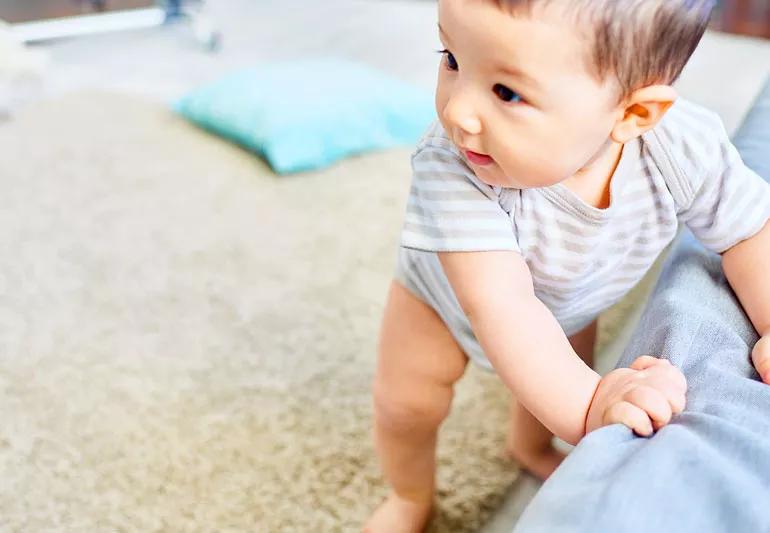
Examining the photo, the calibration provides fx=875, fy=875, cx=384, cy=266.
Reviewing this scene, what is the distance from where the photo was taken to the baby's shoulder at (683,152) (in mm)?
709

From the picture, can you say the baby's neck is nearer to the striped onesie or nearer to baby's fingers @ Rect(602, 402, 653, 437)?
the striped onesie

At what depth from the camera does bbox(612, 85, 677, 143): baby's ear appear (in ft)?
1.96

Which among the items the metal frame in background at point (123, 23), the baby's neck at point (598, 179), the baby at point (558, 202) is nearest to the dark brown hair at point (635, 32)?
the baby at point (558, 202)

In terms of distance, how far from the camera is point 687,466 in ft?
1.68

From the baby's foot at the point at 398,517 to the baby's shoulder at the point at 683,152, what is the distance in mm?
450

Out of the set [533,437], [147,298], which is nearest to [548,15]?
[533,437]

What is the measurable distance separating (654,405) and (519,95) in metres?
0.22

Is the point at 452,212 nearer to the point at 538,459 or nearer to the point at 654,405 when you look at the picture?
the point at 654,405

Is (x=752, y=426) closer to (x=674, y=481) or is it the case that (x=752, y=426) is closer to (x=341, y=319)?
(x=674, y=481)

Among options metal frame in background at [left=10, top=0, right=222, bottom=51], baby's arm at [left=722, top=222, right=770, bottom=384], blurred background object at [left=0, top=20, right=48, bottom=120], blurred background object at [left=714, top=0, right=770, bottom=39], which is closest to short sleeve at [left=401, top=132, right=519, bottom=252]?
baby's arm at [left=722, top=222, right=770, bottom=384]

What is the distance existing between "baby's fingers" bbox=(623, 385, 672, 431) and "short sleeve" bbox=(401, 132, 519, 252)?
0.14 metres

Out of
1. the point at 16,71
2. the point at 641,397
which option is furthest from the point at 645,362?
the point at 16,71

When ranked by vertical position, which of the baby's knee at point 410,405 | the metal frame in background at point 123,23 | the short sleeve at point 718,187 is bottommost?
the metal frame in background at point 123,23

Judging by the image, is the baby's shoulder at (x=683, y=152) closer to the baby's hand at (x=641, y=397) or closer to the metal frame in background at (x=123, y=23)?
the baby's hand at (x=641, y=397)
